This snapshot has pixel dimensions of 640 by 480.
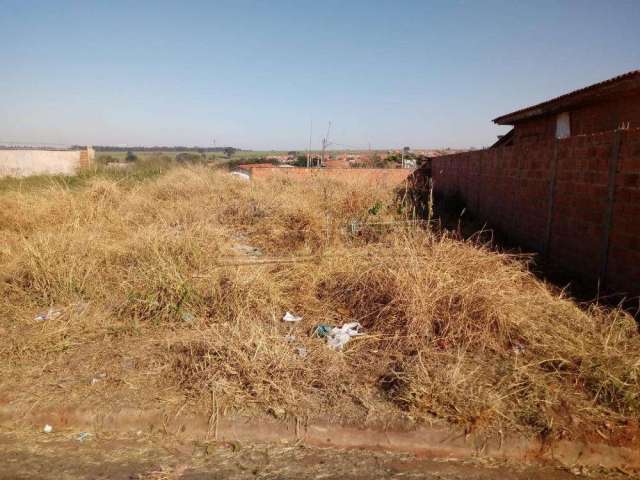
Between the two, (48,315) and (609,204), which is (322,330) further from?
(609,204)

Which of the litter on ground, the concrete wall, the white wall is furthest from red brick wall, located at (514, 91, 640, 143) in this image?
the white wall

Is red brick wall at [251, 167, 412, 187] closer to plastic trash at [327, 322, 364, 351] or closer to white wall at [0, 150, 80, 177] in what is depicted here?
plastic trash at [327, 322, 364, 351]

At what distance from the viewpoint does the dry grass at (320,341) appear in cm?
245

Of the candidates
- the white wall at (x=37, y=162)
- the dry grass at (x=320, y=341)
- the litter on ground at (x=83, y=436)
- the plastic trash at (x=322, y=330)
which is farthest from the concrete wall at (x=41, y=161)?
the litter on ground at (x=83, y=436)

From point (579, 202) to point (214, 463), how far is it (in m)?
4.67

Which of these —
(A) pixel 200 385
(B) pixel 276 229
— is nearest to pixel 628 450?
(A) pixel 200 385

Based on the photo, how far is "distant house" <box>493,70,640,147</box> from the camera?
6.89 m

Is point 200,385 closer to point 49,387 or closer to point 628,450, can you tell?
point 49,387

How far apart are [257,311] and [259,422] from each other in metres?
1.43

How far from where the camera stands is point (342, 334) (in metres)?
3.28

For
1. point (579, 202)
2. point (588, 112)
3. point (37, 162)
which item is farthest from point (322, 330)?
point (37, 162)

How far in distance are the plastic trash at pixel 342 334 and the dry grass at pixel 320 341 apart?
0.28 feet

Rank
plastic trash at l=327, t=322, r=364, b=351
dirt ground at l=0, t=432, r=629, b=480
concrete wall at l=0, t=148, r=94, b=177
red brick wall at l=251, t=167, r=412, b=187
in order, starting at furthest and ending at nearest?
1. concrete wall at l=0, t=148, r=94, b=177
2. red brick wall at l=251, t=167, r=412, b=187
3. plastic trash at l=327, t=322, r=364, b=351
4. dirt ground at l=0, t=432, r=629, b=480

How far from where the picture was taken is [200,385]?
260 centimetres
